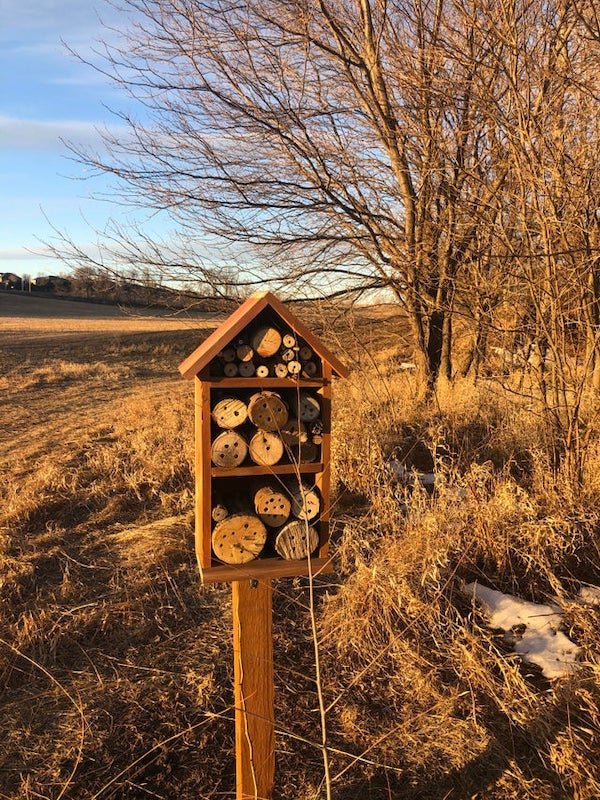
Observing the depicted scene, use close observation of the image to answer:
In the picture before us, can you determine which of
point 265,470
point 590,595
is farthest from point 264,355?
point 590,595

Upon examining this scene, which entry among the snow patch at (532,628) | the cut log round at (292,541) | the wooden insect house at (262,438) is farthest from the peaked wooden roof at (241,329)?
the snow patch at (532,628)

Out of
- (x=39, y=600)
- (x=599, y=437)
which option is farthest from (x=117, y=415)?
(x=599, y=437)

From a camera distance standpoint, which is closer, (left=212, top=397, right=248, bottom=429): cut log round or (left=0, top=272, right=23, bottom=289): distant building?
(left=212, top=397, right=248, bottom=429): cut log round

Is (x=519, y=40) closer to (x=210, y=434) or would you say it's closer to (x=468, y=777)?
(x=210, y=434)

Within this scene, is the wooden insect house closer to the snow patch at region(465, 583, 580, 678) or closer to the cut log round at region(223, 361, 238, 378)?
the cut log round at region(223, 361, 238, 378)

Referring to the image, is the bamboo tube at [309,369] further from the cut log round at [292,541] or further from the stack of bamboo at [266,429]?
the cut log round at [292,541]

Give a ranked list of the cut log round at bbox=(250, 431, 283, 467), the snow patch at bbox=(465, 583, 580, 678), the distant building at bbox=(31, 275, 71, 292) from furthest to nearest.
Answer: the distant building at bbox=(31, 275, 71, 292) → the snow patch at bbox=(465, 583, 580, 678) → the cut log round at bbox=(250, 431, 283, 467)

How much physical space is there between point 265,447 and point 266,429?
0.07 metres

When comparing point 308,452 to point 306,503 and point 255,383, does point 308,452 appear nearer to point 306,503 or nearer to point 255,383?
point 306,503

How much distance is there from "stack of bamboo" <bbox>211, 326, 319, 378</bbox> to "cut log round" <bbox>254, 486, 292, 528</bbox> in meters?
0.41

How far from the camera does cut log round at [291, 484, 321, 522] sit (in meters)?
2.18

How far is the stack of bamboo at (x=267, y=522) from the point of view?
83.0 inches

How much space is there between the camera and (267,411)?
2.07 metres

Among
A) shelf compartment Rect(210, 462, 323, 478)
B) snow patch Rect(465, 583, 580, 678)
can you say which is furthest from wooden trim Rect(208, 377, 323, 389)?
snow patch Rect(465, 583, 580, 678)
